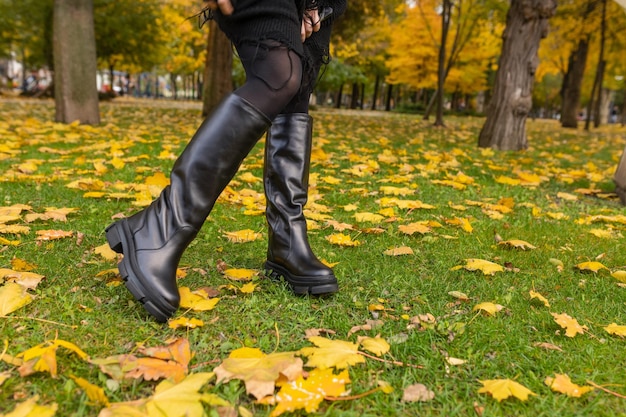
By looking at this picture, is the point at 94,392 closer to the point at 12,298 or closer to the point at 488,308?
the point at 12,298

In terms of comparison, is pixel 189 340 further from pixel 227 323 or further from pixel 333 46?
pixel 333 46

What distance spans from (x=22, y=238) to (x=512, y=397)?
2.20 metres

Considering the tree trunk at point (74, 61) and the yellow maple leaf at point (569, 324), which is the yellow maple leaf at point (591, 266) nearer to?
the yellow maple leaf at point (569, 324)

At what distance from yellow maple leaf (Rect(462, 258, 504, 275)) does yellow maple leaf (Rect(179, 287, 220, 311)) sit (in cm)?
117

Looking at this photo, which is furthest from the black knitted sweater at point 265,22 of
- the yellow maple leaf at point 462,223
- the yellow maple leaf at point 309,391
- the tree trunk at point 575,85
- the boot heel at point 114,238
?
the tree trunk at point 575,85

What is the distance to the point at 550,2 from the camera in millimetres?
7500

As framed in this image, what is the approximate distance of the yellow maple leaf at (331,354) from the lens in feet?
4.68

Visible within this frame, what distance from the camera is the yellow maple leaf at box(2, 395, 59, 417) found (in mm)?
1119

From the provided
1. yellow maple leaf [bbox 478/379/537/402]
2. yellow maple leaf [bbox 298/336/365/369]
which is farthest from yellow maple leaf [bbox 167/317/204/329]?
yellow maple leaf [bbox 478/379/537/402]

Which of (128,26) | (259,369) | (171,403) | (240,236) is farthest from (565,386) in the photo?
(128,26)

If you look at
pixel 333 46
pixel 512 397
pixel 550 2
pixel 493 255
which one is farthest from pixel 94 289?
pixel 333 46

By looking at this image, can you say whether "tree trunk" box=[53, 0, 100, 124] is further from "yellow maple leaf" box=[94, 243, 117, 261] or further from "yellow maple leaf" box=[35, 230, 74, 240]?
"yellow maple leaf" box=[94, 243, 117, 261]

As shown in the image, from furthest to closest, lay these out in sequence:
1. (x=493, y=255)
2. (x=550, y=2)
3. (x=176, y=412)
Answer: (x=550, y=2) → (x=493, y=255) → (x=176, y=412)

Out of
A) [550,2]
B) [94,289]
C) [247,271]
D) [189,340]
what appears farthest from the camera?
[550,2]
